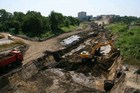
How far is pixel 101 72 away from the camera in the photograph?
30.7 metres

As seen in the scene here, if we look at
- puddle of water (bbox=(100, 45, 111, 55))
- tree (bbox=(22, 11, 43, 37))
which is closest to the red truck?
puddle of water (bbox=(100, 45, 111, 55))

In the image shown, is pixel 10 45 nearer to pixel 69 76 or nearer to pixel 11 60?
pixel 11 60

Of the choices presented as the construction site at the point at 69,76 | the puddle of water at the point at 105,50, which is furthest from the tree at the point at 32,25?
the construction site at the point at 69,76

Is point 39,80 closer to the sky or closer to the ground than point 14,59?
closer to the ground

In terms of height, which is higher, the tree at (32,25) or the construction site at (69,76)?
the tree at (32,25)

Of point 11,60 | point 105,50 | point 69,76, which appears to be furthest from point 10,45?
point 105,50

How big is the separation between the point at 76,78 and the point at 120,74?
18.8ft

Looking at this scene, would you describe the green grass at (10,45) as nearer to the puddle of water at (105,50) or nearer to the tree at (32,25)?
the puddle of water at (105,50)

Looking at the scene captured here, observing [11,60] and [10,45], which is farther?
[10,45]

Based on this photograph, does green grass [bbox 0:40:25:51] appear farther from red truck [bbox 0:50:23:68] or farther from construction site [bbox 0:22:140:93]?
red truck [bbox 0:50:23:68]

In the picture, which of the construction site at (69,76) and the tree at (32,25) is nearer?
the construction site at (69,76)

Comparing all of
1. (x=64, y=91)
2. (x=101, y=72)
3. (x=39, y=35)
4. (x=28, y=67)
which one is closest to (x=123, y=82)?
(x=64, y=91)

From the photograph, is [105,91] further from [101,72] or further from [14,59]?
[14,59]

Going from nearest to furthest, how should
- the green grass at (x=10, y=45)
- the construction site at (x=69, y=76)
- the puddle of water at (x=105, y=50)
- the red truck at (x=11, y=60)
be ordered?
the construction site at (x=69, y=76) < the red truck at (x=11, y=60) < the green grass at (x=10, y=45) < the puddle of water at (x=105, y=50)
